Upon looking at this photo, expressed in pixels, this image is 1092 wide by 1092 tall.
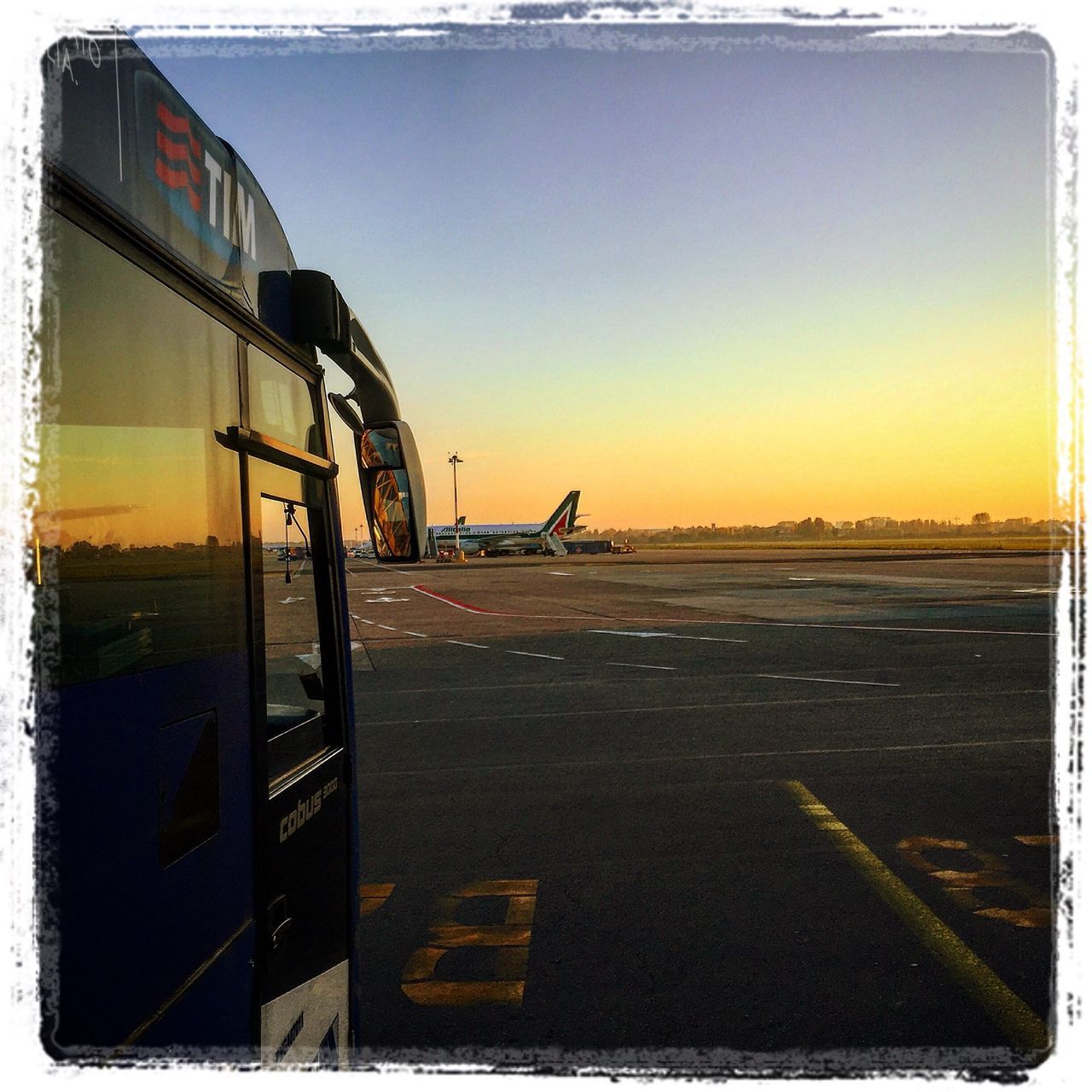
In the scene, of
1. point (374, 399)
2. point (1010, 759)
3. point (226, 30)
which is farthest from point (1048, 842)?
point (226, 30)

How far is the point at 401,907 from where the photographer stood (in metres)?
4.65

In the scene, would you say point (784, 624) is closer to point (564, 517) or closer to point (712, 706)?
point (712, 706)

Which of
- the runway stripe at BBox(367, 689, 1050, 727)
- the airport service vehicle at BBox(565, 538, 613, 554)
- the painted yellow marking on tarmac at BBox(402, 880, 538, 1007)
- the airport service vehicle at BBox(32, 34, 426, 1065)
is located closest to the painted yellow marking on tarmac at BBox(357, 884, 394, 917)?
the painted yellow marking on tarmac at BBox(402, 880, 538, 1007)

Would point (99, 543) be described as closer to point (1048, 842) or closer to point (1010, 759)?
point (1048, 842)

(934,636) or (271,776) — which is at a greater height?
(271,776)

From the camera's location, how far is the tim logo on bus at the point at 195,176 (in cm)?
177

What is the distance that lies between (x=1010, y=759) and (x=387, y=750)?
5.88 m

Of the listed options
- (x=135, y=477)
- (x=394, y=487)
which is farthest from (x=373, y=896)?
(x=135, y=477)

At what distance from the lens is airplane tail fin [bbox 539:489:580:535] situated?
236 feet

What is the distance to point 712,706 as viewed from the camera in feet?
31.7

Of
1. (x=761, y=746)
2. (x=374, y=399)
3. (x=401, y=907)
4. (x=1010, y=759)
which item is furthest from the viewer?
(x=761, y=746)

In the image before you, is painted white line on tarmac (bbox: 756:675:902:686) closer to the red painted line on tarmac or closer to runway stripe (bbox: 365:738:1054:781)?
runway stripe (bbox: 365:738:1054:781)

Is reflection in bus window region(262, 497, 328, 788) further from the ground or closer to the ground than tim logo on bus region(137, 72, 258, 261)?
closer to the ground

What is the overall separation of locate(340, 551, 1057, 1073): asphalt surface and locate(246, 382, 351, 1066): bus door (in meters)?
0.50
